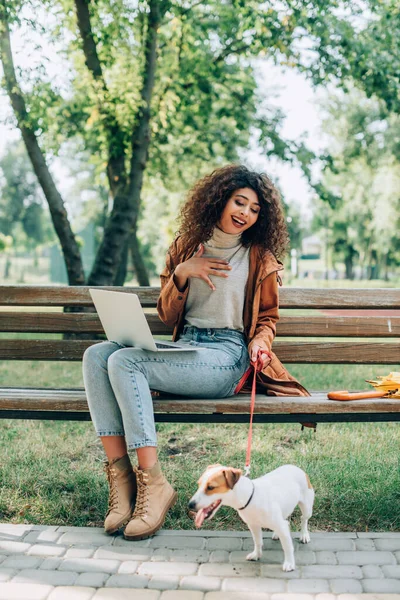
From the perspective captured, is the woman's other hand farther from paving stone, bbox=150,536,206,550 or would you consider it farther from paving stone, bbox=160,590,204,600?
paving stone, bbox=160,590,204,600

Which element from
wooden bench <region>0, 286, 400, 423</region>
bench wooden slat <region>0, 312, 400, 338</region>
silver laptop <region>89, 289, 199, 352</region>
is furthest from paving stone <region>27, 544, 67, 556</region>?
bench wooden slat <region>0, 312, 400, 338</region>

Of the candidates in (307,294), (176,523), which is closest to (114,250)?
(307,294)

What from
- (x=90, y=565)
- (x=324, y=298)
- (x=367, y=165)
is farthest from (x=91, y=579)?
(x=367, y=165)

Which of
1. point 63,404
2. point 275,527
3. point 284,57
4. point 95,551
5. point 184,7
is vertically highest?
point 184,7

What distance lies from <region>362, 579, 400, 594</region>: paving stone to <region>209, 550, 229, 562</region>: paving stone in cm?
61

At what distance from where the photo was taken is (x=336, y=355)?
176 inches

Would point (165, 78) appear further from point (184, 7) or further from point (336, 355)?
point (336, 355)

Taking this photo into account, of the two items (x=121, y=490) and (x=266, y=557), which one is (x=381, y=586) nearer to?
(x=266, y=557)

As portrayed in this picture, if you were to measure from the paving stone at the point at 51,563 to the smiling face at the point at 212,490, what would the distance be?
0.73 metres

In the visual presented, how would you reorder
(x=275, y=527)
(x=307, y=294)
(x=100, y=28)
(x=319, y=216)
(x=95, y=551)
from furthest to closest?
(x=319, y=216)
(x=100, y=28)
(x=307, y=294)
(x=95, y=551)
(x=275, y=527)

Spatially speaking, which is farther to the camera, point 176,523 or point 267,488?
point 176,523

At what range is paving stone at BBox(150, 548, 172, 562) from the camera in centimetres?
322

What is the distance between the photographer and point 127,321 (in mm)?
3551

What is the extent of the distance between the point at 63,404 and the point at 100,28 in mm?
8215
